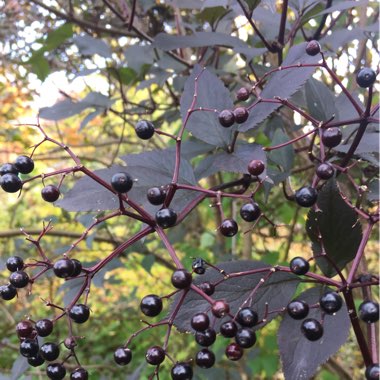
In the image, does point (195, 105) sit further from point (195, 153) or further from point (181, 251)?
point (181, 251)

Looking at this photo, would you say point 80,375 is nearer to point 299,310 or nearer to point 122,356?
point 122,356

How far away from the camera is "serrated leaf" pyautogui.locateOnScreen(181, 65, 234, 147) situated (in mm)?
588

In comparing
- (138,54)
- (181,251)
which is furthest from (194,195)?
(181,251)

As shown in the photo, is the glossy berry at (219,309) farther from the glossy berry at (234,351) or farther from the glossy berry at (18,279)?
the glossy berry at (18,279)

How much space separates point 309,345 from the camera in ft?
1.47

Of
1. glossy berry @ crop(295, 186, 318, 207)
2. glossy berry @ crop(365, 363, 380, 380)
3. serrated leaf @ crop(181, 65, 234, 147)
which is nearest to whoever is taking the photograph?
glossy berry @ crop(365, 363, 380, 380)

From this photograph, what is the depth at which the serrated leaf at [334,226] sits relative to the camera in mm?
467

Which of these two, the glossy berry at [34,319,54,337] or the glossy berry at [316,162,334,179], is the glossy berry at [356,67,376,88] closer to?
the glossy berry at [316,162,334,179]

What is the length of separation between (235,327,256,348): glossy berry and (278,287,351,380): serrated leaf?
6 cm

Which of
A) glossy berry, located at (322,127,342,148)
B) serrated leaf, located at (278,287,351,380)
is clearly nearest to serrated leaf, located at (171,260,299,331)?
serrated leaf, located at (278,287,351,380)

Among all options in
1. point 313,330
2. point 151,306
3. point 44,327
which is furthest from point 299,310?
point 44,327

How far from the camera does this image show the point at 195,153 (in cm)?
75

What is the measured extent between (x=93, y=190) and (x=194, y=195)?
0.38ft

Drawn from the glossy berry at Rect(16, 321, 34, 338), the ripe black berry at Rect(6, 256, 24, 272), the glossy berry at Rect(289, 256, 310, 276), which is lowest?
the glossy berry at Rect(16, 321, 34, 338)
